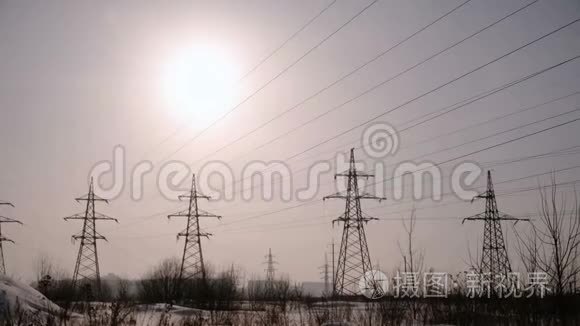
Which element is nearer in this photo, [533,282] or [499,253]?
[533,282]

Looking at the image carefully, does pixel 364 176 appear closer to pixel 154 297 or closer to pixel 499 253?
pixel 499 253

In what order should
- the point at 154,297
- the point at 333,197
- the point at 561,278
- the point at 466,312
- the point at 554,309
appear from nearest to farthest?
the point at 561,278, the point at 554,309, the point at 466,312, the point at 333,197, the point at 154,297

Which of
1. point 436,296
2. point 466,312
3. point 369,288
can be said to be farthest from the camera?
point 369,288

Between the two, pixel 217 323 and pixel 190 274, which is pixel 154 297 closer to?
pixel 190 274

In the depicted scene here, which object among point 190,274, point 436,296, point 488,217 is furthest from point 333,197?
Answer: point 436,296

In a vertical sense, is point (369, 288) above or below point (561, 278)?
below

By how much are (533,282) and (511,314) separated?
1389 mm

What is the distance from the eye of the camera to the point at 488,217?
2939 cm

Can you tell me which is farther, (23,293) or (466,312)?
(23,293)

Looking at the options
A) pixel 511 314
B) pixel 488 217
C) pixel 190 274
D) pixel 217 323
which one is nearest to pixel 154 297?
pixel 190 274

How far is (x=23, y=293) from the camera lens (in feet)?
45.3

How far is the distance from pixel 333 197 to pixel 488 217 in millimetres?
9062

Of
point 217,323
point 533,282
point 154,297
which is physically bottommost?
point 154,297

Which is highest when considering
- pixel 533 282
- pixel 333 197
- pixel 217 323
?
pixel 333 197
